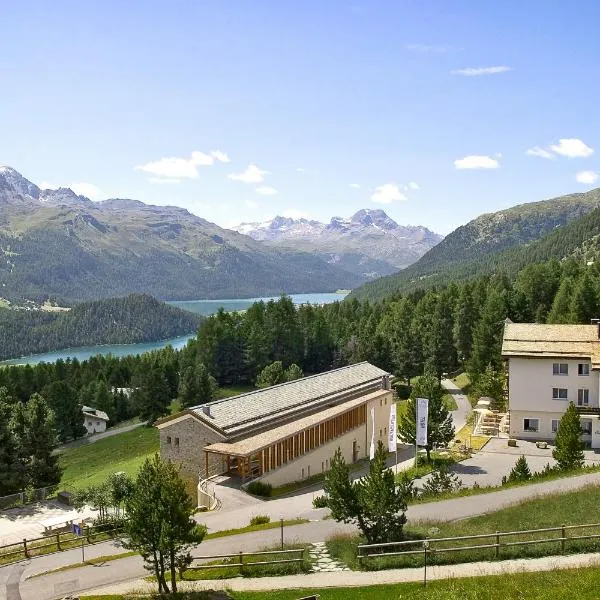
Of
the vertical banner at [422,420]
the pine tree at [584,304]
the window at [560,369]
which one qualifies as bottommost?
the vertical banner at [422,420]

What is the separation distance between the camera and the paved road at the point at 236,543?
26375mm

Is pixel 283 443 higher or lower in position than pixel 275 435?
lower

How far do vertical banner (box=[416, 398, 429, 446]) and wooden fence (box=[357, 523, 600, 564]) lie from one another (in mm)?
18819

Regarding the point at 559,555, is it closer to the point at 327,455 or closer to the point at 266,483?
the point at 266,483

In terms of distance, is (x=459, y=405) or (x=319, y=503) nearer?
(x=319, y=503)

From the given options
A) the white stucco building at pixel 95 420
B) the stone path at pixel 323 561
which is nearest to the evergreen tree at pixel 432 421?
the stone path at pixel 323 561

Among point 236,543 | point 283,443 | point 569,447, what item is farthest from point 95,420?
point 569,447

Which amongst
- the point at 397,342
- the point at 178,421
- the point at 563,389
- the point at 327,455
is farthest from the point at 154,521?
the point at 397,342

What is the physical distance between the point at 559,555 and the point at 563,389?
33.3 meters

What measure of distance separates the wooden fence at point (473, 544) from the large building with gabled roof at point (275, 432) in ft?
57.5

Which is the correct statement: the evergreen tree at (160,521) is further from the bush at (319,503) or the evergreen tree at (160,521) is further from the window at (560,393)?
the window at (560,393)

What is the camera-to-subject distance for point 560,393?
5516 cm

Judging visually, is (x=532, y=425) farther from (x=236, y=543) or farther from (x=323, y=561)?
(x=323, y=561)

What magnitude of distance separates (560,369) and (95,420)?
7828 cm
